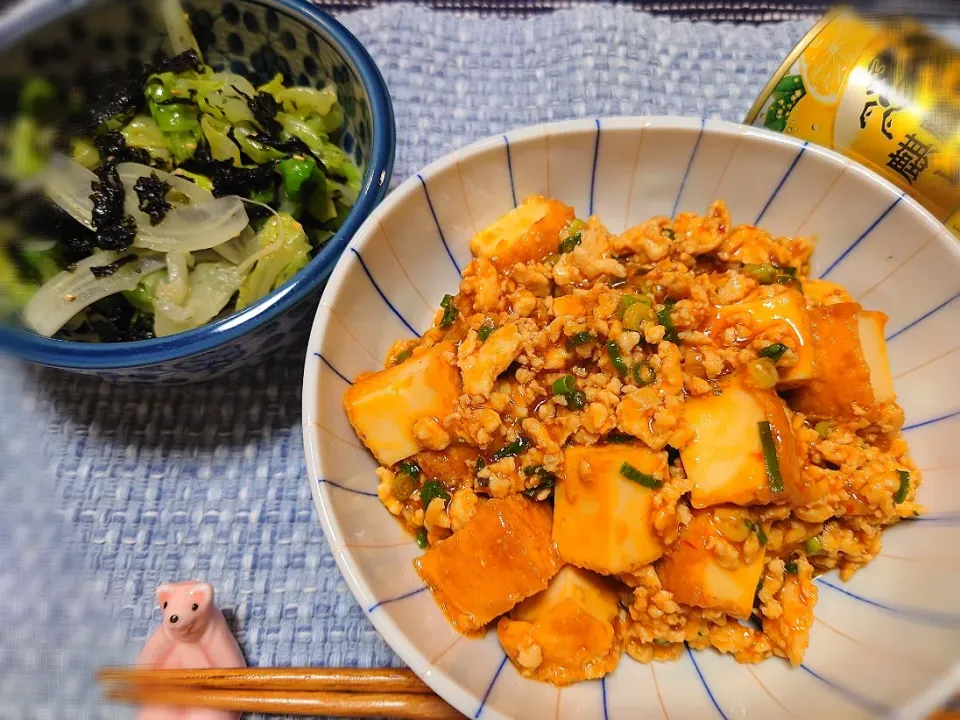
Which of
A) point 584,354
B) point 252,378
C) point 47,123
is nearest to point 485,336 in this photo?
point 584,354

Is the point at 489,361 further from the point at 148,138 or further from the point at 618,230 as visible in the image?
the point at 148,138

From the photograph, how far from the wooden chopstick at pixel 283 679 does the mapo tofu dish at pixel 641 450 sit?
0.76ft

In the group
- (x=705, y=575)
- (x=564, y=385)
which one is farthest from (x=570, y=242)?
(x=705, y=575)

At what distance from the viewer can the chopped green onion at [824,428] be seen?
5.08 feet

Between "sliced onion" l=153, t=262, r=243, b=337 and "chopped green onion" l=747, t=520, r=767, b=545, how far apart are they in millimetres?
1494

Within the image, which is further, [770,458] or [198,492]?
[198,492]

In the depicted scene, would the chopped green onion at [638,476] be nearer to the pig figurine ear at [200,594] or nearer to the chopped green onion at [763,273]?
the chopped green onion at [763,273]

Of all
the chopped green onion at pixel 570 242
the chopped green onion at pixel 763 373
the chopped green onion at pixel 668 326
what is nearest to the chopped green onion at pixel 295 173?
the chopped green onion at pixel 570 242

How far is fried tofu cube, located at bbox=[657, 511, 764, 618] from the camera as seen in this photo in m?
1.34

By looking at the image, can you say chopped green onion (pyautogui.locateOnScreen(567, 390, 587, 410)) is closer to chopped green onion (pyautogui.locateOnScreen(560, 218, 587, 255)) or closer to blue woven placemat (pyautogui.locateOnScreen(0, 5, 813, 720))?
chopped green onion (pyautogui.locateOnScreen(560, 218, 587, 255))

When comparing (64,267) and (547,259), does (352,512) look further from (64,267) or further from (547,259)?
(64,267)

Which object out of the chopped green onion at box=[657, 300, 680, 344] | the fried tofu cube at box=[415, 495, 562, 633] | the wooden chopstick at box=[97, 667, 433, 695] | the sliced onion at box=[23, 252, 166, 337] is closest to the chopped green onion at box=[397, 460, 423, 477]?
the fried tofu cube at box=[415, 495, 562, 633]

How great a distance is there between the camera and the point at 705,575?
1.33 meters

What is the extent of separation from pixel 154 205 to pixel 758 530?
1.81 meters
